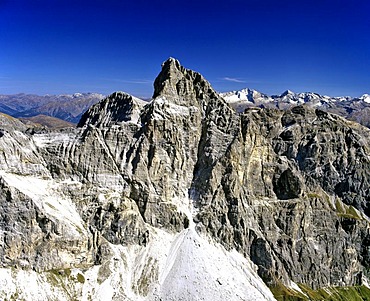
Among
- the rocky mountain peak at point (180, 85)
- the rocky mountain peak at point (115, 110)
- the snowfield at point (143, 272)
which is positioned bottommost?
the snowfield at point (143, 272)

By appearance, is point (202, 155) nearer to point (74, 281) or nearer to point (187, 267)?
point (187, 267)

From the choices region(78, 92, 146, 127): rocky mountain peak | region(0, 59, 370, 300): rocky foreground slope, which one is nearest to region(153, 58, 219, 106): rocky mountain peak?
region(0, 59, 370, 300): rocky foreground slope

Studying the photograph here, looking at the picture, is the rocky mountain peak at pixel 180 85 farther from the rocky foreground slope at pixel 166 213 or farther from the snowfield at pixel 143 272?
the snowfield at pixel 143 272

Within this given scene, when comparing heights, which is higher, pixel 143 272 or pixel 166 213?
pixel 166 213

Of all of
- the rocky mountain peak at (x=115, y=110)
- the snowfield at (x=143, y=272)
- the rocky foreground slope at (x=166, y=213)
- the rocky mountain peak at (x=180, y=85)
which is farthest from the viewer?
the rocky mountain peak at (x=180, y=85)

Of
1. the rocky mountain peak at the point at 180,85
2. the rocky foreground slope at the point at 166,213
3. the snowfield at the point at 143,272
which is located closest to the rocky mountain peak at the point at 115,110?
the rocky foreground slope at the point at 166,213

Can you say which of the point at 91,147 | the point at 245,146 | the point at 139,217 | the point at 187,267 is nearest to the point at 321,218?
the point at 245,146

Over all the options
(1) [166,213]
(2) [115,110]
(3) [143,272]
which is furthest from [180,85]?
(3) [143,272]

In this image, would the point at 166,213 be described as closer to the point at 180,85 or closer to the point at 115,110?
the point at 115,110
